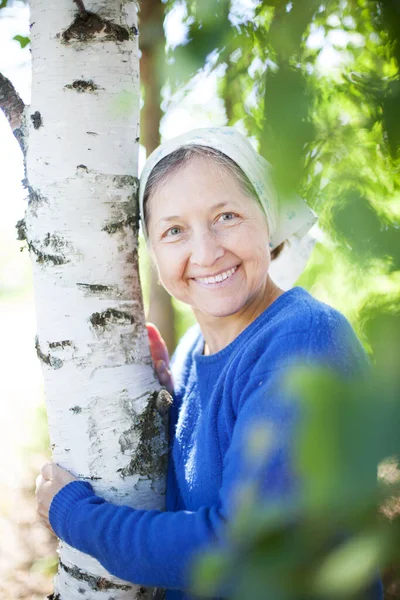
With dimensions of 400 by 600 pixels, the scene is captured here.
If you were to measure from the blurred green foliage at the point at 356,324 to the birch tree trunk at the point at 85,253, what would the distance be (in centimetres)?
103

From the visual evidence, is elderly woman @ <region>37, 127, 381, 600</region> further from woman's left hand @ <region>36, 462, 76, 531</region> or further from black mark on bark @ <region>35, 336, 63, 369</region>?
black mark on bark @ <region>35, 336, 63, 369</region>

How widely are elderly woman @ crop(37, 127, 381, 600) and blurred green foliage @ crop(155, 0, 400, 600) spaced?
1.94ft

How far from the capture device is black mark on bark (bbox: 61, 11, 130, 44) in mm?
1541

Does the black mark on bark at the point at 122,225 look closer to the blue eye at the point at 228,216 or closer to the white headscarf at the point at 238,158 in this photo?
the white headscarf at the point at 238,158

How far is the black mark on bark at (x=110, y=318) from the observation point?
1.58 metres

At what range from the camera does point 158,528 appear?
1.29 metres

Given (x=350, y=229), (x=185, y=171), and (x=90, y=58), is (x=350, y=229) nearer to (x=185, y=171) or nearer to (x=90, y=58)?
(x=185, y=171)

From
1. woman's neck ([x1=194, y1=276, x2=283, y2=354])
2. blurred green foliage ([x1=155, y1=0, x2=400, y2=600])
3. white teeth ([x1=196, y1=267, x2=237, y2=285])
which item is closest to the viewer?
blurred green foliage ([x1=155, y1=0, x2=400, y2=600])

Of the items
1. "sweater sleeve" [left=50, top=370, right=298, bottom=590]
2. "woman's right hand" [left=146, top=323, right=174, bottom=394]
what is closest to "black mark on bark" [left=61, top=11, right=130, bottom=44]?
"woman's right hand" [left=146, top=323, right=174, bottom=394]

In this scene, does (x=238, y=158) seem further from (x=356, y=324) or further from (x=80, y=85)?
(x=356, y=324)

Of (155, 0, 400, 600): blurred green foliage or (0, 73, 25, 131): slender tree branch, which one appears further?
(0, 73, 25, 131): slender tree branch

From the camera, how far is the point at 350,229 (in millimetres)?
490

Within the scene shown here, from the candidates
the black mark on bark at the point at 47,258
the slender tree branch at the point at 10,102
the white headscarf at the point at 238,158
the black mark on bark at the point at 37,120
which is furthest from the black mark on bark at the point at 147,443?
the slender tree branch at the point at 10,102

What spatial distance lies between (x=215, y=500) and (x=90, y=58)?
1.36 m
